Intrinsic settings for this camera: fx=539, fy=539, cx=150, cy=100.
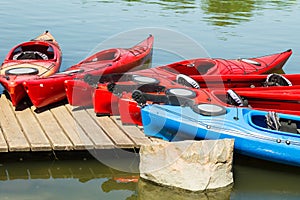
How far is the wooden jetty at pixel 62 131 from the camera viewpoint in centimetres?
694

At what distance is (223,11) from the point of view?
20781 mm

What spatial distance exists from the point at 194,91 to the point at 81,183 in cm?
222

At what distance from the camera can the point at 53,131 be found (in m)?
7.35

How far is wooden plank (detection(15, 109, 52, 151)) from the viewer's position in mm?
6875

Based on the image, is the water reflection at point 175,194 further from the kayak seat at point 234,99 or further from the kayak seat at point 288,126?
the kayak seat at point 234,99

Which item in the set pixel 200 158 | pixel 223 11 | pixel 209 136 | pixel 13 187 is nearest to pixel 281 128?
pixel 209 136

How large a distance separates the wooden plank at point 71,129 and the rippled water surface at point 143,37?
287mm

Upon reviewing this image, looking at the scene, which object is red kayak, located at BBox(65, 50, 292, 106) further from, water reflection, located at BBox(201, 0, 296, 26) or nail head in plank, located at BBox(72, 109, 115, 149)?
water reflection, located at BBox(201, 0, 296, 26)

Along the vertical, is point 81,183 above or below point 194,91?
below

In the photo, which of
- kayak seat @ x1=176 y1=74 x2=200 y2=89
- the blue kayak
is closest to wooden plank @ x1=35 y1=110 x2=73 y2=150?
the blue kayak

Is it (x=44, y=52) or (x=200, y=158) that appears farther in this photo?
(x=44, y=52)

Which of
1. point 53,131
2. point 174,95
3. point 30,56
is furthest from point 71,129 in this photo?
point 30,56

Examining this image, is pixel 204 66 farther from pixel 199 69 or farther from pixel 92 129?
pixel 92 129

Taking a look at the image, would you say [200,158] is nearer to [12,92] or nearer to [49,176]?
[49,176]
